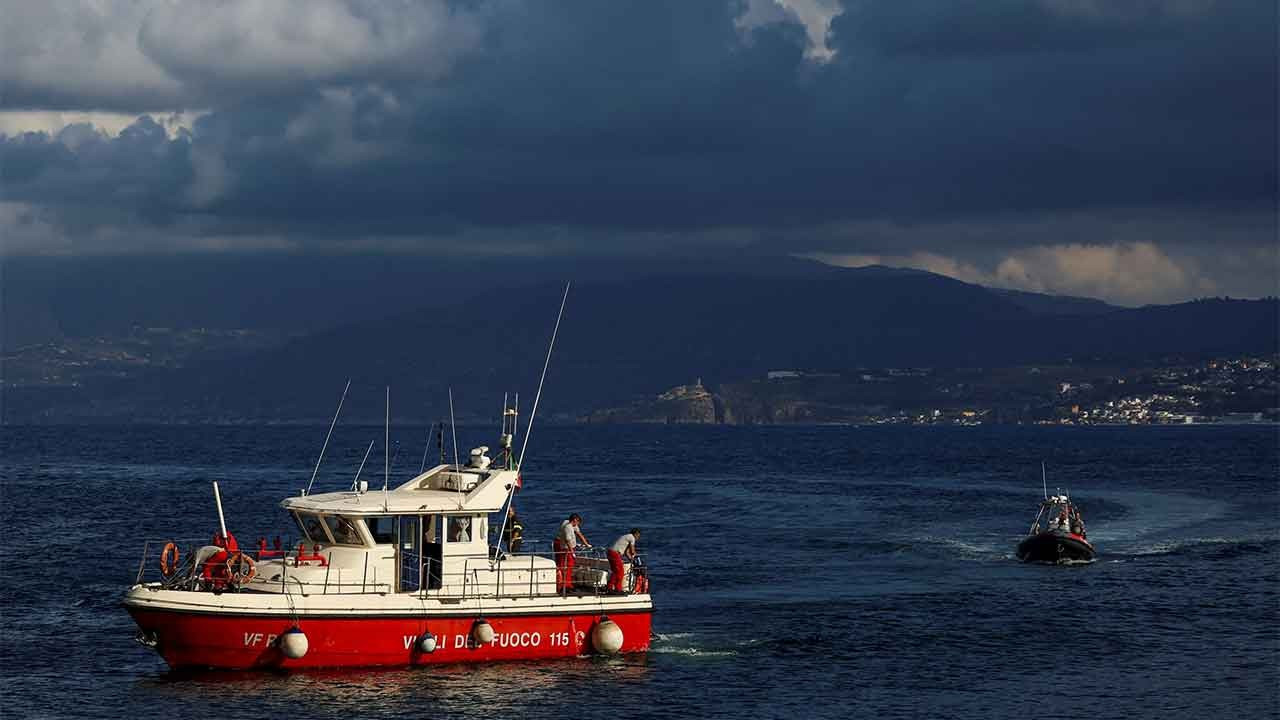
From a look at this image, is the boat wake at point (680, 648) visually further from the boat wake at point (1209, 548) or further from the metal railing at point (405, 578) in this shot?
the boat wake at point (1209, 548)

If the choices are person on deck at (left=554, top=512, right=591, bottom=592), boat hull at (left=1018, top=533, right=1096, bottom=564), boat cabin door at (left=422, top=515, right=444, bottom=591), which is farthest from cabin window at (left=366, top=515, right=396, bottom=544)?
boat hull at (left=1018, top=533, right=1096, bottom=564)

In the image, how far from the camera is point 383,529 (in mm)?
43719

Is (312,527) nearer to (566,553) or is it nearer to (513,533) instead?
(513,533)

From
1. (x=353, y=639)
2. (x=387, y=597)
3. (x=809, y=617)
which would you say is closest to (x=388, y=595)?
(x=387, y=597)

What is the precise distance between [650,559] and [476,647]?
2976 cm

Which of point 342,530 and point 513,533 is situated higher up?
point 342,530

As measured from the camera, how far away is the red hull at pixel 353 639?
1634 inches

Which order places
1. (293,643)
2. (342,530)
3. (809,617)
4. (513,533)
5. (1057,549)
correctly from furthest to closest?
(1057,549) < (809,617) < (513,533) < (342,530) < (293,643)

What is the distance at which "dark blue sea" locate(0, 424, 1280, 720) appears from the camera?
42188 mm

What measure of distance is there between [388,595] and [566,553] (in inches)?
206

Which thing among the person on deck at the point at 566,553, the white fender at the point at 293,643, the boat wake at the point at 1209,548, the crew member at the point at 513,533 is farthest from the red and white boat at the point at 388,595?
the boat wake at the point at 1209,548

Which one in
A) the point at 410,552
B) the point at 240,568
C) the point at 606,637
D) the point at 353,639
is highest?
the point at 410,552

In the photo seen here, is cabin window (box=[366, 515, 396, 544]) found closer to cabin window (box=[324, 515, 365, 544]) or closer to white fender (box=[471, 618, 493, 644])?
cabin window (box=[324, 515, 365, 544])

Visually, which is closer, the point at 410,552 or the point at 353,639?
the point at 353,639
